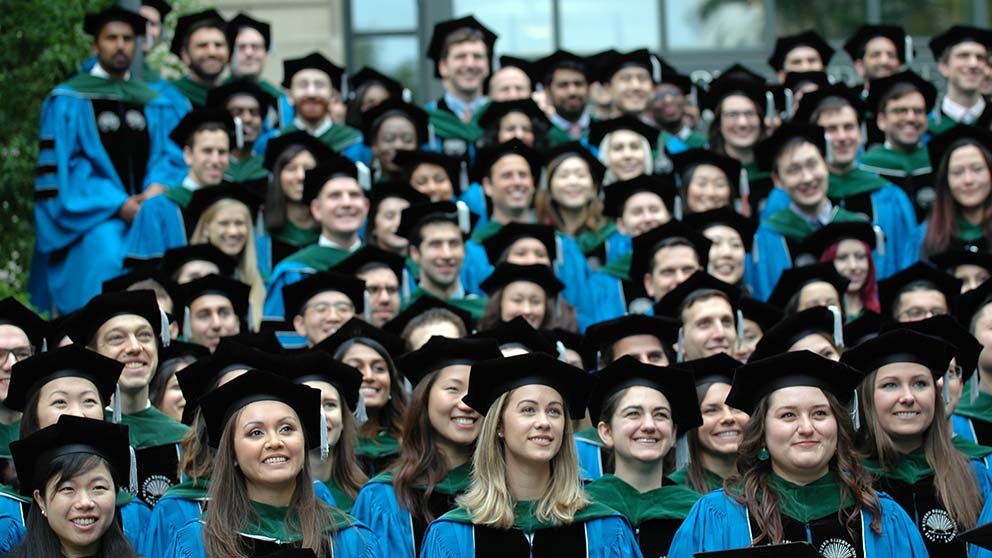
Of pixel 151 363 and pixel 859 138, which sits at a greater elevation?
pixel 859 138

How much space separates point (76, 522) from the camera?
6359 millimetres

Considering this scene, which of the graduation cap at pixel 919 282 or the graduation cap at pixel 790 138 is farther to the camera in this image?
the graduation cap at pixel 790 138

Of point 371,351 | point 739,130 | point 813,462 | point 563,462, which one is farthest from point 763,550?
point 739,130

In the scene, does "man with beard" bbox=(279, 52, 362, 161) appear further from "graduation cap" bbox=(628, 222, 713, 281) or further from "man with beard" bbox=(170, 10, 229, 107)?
"graduation cap" bbox=(628, 222, 713, 281)

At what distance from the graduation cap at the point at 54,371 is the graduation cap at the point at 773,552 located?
2.83 meters

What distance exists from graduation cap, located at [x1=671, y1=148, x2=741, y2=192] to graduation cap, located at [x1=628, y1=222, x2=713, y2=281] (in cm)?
134

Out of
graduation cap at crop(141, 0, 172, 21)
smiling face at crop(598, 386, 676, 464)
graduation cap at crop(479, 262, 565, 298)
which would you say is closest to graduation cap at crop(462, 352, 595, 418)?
smiling face at crop(598, 386, 676, 464)

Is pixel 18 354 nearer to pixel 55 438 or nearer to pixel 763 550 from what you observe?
pixel 55 438

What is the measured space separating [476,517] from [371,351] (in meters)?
1.95

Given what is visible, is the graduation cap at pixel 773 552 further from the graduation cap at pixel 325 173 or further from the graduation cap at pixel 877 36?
the graduation cap at pixel 877 36

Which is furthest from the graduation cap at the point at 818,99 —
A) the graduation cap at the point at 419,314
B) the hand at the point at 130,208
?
the hand at the point at 130,208

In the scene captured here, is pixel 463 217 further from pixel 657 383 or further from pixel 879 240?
pixel 657 383

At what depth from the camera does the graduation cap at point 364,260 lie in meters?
9.86

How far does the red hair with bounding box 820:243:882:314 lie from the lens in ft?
33.2
